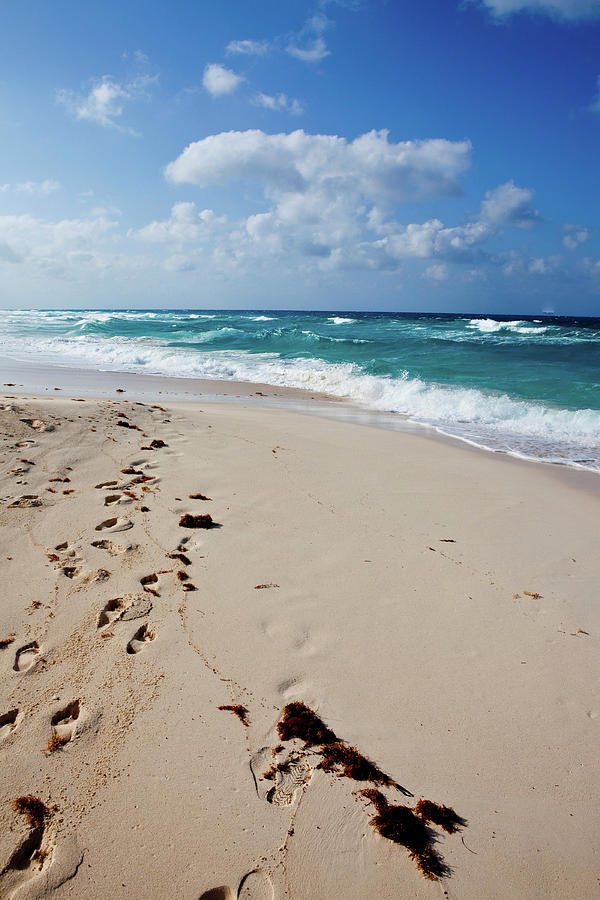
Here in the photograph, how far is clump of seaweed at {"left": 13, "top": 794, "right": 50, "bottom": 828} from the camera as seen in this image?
5.16 feet

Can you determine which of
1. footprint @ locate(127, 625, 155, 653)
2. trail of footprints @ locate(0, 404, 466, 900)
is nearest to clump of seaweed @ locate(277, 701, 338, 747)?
trail of footprints @ locate(0, 404, 466, 900)

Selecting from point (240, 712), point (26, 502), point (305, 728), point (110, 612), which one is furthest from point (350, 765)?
point (26, 502)

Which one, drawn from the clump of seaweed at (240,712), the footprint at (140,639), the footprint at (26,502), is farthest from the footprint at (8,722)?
the footprint at (26,502)

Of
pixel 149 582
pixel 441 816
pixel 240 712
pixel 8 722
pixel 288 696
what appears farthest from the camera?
pixel 149 582

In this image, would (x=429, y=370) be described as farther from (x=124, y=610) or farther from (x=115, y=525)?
(x=124, y=610)

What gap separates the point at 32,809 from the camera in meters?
1.60

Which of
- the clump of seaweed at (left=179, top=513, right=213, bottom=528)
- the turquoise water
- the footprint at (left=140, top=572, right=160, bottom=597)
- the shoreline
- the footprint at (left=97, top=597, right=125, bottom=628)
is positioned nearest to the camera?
the footprint at (left=97, top=597, right=125, bottom=628)

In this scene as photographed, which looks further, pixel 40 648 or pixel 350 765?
pixel 40 648

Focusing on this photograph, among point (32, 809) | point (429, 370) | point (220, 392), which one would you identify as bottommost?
point (32, 809)

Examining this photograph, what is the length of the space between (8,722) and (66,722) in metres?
0.21

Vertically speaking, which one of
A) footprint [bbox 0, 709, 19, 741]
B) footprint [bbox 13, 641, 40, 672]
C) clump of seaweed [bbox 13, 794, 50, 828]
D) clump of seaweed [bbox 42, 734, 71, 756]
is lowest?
clump of seaweed [bbox 13, 794, 50, 828]

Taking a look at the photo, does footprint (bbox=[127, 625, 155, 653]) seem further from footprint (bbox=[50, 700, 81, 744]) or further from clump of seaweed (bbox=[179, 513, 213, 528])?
clump of seaweed (bbox=[179, 513, 213, 528])

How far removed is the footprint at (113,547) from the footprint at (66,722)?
124 centimetres

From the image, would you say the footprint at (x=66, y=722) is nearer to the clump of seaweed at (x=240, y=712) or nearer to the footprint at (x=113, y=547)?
the clump of seaweed at (x=240, y=712)
